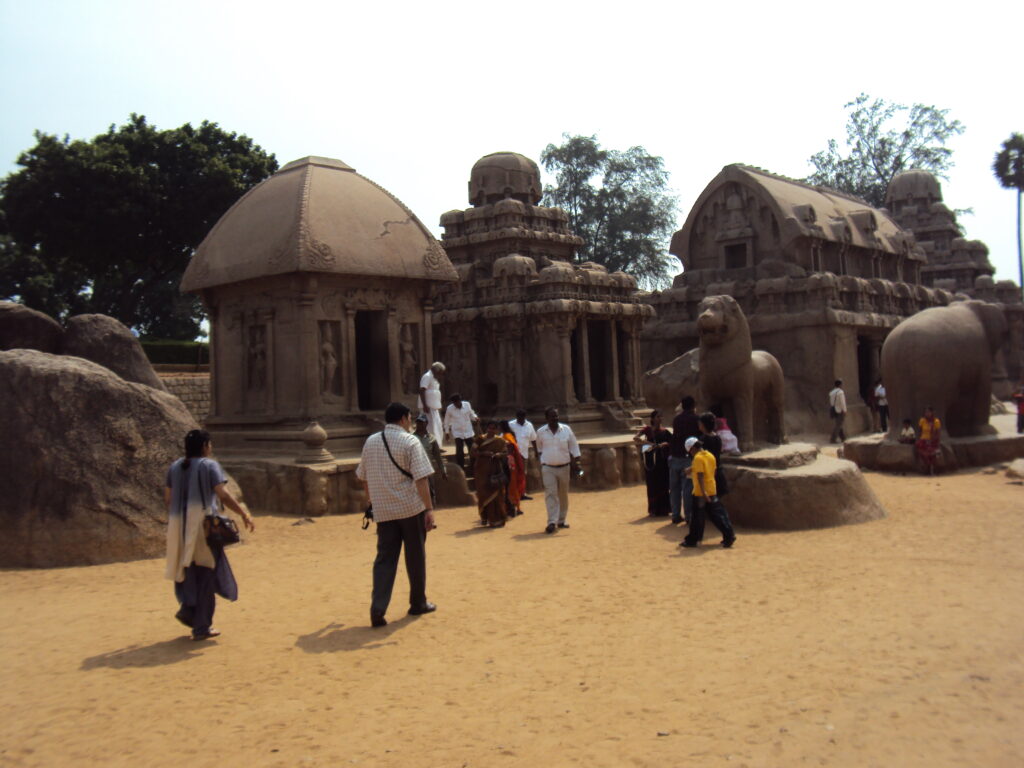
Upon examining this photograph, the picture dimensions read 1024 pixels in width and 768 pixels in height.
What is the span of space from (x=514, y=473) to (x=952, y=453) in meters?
7.03

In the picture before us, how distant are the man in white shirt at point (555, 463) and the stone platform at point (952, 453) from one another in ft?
20.4

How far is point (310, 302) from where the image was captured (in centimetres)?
1341

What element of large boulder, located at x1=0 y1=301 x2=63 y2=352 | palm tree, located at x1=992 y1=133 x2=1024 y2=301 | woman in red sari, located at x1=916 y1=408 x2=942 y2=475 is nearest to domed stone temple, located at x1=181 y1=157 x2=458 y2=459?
large boulder, located at x1=0 y1=301 x2=63 y2=352

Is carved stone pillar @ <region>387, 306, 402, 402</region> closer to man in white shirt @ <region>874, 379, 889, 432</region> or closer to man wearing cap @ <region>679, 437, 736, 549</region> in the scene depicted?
man wearing cap @ <region>679, 437, 736, 549</region>

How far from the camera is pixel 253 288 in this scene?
14.1m

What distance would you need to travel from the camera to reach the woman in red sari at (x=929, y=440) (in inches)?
538

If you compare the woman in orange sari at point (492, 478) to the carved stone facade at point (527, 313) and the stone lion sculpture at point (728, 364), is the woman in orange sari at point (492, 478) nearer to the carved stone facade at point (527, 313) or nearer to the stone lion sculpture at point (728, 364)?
the stone lion sculpture at point (728, 364)

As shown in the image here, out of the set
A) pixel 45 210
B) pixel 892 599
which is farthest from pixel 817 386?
pixel 45 210

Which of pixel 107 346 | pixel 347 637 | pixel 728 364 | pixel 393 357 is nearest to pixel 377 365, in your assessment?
pixel 393 357

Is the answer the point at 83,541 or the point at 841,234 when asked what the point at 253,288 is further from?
the point at 841,234

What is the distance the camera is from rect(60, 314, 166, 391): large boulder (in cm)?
1395

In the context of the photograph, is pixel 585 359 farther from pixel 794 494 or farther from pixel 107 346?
pixel 794 494

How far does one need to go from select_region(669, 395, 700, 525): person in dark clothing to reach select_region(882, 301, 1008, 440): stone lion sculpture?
230 inches

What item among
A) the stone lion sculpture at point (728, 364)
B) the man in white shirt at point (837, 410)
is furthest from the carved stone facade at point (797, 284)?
the stone lion sculpture at point (728, 364)
